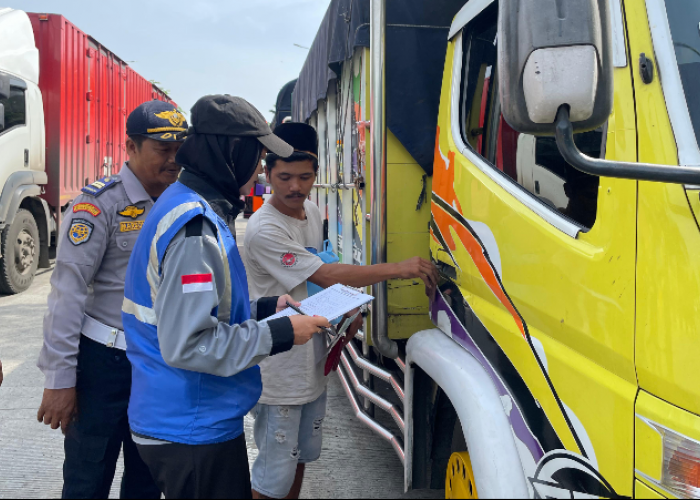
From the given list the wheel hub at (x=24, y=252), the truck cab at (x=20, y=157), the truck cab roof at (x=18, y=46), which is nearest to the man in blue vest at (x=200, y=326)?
the truck cab at (x=20, y=157)

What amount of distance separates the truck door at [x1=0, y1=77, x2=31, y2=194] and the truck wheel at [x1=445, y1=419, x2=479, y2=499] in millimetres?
6601

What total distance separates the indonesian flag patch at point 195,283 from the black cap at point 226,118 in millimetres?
484

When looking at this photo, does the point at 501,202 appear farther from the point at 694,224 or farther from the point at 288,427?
the point at 288,427

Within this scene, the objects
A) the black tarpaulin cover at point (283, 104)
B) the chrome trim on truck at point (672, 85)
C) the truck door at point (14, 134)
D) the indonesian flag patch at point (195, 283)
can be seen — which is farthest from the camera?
the black tarpaulin cover at point (283, 104)

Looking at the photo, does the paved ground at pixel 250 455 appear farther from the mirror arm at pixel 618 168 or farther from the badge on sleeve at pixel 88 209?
the mirror arm at pixel 618 168

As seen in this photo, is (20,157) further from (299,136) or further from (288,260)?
(288,260)

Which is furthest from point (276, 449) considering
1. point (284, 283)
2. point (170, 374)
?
point (170, 374)

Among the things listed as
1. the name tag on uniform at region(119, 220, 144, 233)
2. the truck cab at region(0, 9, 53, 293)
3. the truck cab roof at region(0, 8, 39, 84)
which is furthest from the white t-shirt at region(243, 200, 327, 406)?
the truck cab roof at region(0, 8, 39, 84)

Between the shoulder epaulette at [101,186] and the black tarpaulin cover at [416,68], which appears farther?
the black tarpaulin cover at [416,68]

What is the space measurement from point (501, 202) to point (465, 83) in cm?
71

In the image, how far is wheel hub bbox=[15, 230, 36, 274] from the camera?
757 centimetres

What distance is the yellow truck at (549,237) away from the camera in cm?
113

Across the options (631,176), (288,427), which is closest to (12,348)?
(288,427)

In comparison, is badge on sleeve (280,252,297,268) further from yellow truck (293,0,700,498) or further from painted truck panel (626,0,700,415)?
painted truck panel (626,0,700,415)
